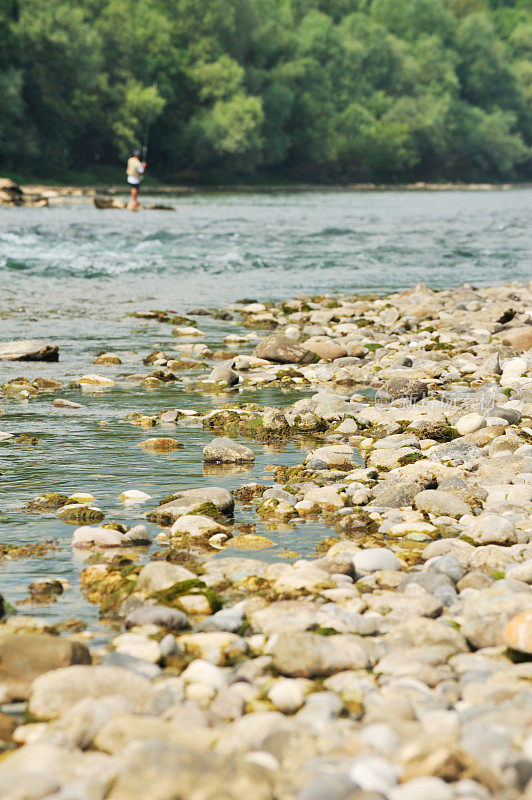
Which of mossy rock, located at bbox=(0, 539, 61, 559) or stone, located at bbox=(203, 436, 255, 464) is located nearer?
mossy rock, located at bbox=(0, 539, 61, 559)

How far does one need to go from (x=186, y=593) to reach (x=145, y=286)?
1126 cm

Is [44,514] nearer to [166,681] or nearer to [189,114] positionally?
[166,681]

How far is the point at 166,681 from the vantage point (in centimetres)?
274

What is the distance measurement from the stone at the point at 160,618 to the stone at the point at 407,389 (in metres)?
3.75

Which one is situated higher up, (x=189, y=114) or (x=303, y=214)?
(x=189, y=114)

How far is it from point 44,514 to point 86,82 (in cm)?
4680

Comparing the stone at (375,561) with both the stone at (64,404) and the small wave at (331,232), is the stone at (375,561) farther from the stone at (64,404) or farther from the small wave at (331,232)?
the small wave at (331,232)

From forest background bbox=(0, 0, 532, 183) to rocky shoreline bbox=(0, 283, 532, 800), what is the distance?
42721mm

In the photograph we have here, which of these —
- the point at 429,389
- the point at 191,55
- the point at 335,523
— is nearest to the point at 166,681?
the point at 335,523

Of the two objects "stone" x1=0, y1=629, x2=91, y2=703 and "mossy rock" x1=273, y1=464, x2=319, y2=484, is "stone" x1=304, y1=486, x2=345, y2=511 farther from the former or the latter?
"stone" x1=0, y1=629, x2=91, y2=703

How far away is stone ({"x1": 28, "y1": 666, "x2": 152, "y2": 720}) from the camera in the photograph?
262 centimetres

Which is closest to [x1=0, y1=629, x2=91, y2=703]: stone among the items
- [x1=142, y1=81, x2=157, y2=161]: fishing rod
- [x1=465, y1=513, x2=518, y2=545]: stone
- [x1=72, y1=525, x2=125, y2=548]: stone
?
[x1=72, y1=525, x2=125, y2=548]: stone

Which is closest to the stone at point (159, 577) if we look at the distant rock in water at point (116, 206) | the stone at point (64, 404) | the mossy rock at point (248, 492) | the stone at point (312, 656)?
the stone at point (312, 656)

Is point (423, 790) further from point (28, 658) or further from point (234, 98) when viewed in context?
point (234, 98)
